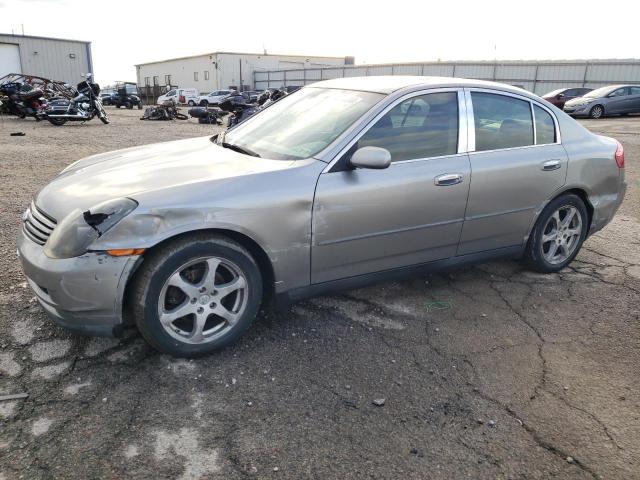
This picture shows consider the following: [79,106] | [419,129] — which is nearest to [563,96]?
→ [79,106]

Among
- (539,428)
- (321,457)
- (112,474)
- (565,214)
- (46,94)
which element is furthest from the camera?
(46,94)

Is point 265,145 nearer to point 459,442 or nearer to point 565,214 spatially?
point 459,442

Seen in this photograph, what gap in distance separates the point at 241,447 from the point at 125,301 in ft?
3.53

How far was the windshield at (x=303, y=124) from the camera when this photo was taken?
10.9 ft

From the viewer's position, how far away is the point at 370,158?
10.00 ft

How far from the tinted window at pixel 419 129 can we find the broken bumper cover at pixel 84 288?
1660 millimetres

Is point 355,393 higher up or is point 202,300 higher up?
point 202,300

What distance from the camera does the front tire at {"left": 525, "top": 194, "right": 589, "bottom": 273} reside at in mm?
4191

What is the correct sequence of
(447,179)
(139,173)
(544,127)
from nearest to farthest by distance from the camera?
(139,173) < (447,179) < (544,127)

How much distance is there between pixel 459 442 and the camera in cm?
238

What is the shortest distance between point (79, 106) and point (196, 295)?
1663cm

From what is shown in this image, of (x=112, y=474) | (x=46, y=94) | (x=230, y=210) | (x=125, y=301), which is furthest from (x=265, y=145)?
(x=46, y=94)

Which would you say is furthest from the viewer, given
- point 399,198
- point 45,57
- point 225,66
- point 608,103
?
point 225,66

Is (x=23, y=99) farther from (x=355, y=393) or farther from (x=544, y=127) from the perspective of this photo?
(x=355, y=393)
